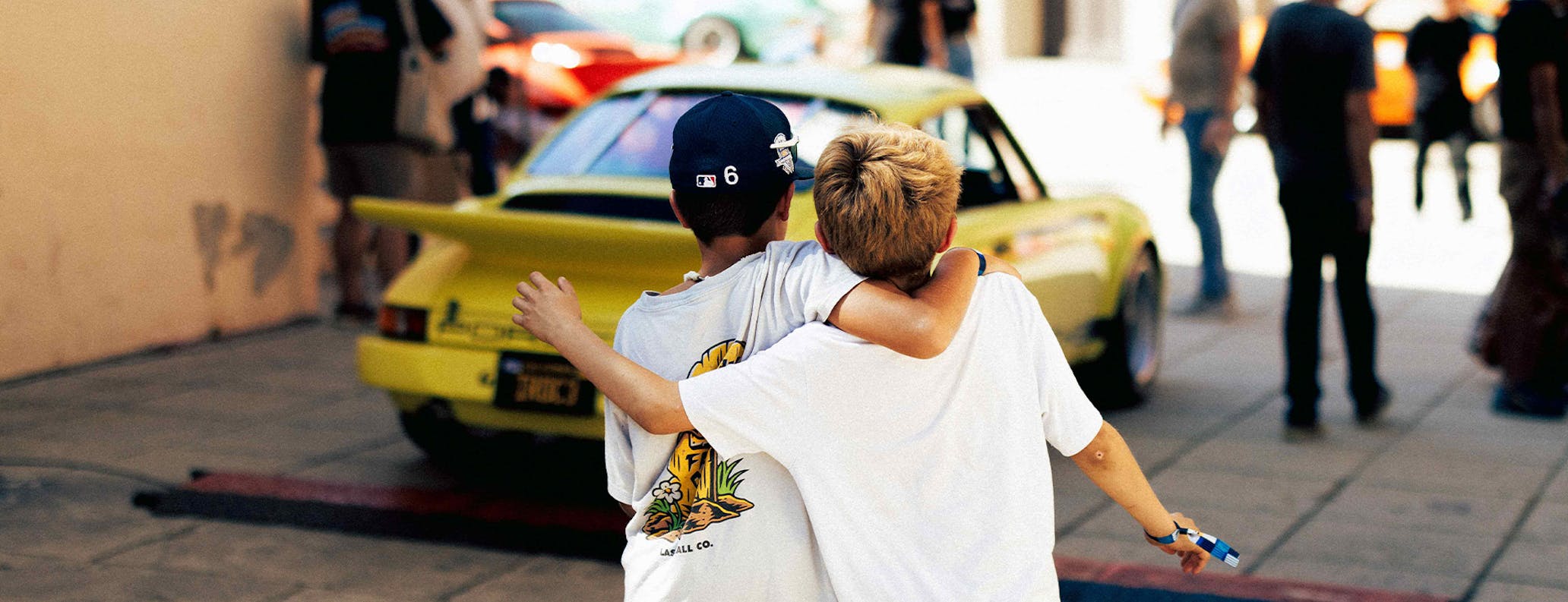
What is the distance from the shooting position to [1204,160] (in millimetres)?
9297

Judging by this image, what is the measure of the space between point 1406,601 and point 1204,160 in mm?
5321

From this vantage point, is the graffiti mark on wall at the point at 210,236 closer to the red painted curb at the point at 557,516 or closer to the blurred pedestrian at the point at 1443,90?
the red painted curb at the point at 557,516

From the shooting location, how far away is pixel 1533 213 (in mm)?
6527

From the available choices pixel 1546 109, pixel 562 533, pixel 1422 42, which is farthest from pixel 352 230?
pixel 1422 42

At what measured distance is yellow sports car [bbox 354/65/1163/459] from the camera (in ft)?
16.3

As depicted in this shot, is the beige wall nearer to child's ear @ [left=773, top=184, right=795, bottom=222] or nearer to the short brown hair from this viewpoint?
child's ear @ [left=773, top=184, right=795, bottom=222]

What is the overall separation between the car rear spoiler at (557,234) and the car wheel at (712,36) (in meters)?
16.9

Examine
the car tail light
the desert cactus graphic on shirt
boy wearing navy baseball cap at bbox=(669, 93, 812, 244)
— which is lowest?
the car tail light

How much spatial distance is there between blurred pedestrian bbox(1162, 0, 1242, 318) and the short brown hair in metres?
7.31

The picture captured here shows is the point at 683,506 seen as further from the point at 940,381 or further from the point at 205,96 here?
the point at 205,96

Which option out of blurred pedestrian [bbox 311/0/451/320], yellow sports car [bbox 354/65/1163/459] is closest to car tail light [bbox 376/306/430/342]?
yellow sports car [bbox 354/65/1163/459]

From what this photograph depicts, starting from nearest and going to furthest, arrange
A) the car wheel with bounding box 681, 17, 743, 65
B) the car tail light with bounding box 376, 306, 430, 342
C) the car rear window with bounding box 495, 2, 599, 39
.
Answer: the car tail light with bounding box 376, 306, 430, 342
the car rear window with bounding box 495, 2, 599, 39
the car wheel with bounding box 681, 17, 743, 65

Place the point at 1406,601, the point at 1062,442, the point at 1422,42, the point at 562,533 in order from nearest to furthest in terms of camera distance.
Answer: the point at 1062,442 → the point at 1406,601 → the point at 562,533 → the point at 1422,42

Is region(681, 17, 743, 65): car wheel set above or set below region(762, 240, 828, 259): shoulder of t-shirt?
below
